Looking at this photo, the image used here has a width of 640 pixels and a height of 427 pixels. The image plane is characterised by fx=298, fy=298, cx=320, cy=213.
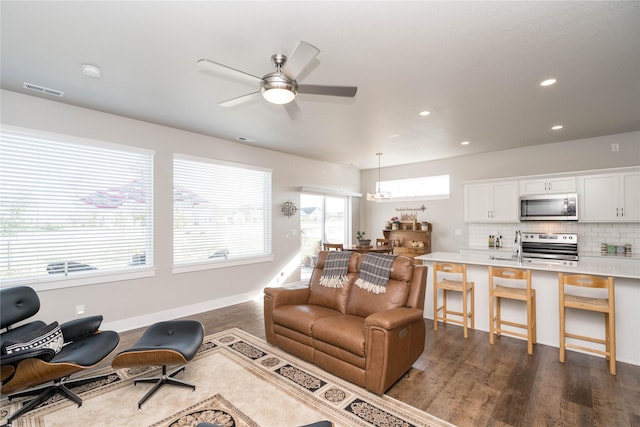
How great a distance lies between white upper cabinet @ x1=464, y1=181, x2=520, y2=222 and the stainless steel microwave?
0.52 ft

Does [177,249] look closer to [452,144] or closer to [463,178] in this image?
[452,144]

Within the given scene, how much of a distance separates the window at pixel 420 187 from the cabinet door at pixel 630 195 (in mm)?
2878

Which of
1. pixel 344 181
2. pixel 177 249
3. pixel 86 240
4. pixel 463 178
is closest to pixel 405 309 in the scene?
pixel 177 249

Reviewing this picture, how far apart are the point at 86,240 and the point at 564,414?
5251 millimetres

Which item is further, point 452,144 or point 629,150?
point 452,144

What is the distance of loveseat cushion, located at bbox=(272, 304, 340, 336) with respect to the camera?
299cm

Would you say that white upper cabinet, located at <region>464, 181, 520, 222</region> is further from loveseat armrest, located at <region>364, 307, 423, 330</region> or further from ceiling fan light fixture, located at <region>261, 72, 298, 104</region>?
ceiling fan light fixture, located at <region>261, 72, 298, 104</region>

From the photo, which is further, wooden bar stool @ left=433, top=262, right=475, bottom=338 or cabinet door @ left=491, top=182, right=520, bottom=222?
cabinet door @ left=491, top=182, right=520, bottom=222

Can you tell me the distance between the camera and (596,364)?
3002 millimetres

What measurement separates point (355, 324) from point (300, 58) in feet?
7.53

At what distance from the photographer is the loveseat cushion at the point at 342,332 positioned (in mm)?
2547

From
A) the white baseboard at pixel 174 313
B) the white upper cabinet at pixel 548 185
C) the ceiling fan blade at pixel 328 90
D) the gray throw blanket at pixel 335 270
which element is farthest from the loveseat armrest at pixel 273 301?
the white upper cabinet at pixel 548 185

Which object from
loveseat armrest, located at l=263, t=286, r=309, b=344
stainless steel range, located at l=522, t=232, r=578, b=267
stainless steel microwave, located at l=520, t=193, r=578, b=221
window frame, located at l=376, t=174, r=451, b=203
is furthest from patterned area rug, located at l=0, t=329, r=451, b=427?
window frame, located at l=376, t=174, r=451, b=203

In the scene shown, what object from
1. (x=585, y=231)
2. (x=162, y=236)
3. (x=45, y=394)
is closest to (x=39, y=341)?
(x=45, y=394)
